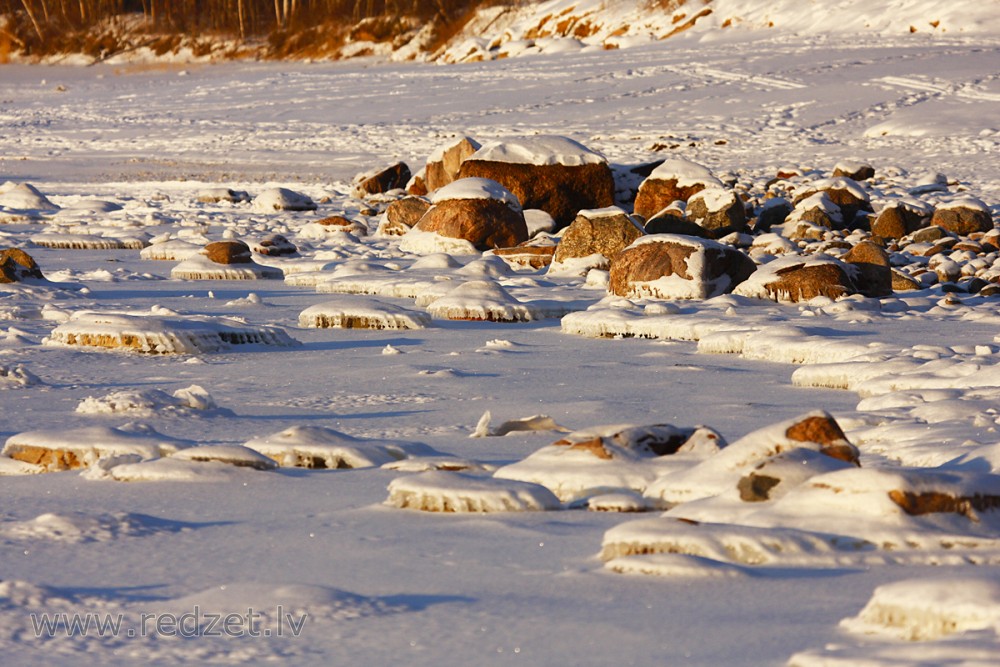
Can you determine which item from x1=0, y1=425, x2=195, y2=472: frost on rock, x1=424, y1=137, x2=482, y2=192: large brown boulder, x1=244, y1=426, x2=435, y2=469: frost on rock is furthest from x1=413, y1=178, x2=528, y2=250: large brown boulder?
x1=0, y1=425, x2=195, y2=472: frost on rock

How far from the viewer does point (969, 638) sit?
7.31 ft

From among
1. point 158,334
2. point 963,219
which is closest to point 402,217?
point 963,219

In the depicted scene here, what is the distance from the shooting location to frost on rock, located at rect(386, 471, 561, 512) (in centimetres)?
344

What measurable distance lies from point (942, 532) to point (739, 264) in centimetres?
636

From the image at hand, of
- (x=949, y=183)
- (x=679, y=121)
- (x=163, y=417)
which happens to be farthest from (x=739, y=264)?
(x=679, y=121)

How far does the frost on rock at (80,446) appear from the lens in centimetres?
397

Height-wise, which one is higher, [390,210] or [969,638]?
[969,638]

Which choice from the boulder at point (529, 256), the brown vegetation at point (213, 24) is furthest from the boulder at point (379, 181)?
the brown vegetation at point (213, 24)

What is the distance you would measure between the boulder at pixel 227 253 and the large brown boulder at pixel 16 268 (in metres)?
1.58

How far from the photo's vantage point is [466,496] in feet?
11.3

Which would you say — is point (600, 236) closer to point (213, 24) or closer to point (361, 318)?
point (361, 318)

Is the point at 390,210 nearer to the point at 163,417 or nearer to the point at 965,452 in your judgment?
the point at 163,417

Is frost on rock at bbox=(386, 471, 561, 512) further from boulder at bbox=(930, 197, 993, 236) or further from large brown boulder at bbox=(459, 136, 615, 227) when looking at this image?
large brown boulder at bbox=(459, 136, 615, 227)

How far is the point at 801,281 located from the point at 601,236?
2300 millimetres
